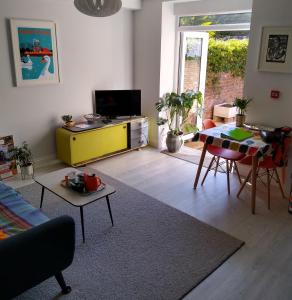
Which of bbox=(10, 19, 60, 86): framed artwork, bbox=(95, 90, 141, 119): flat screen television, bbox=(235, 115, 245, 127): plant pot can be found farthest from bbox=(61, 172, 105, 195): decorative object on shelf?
bbox=(95, 90, 141, 119): flat screen television

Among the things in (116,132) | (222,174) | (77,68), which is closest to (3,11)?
(77,68)

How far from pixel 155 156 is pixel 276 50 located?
2.22 m

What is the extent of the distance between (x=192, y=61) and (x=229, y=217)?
2.95 m

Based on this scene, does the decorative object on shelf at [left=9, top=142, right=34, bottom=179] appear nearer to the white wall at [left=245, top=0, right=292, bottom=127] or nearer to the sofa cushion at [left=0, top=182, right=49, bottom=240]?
the sofa cushion at [left=0, top=182, right=49, bottom=240]

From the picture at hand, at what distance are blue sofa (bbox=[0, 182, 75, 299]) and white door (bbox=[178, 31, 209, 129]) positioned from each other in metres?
3.59

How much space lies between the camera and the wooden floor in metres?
2.28

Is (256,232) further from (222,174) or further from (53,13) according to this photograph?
(53,13)

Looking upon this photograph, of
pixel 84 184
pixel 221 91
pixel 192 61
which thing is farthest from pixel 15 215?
pixel 221 91

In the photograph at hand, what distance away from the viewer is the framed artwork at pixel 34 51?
374 centimetres

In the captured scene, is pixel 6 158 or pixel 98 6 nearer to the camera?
pixel 98 6

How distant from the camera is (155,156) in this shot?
15.8 ft

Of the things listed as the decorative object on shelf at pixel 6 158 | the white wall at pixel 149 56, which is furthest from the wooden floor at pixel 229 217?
the decorative object on shelf at pixel 6 158

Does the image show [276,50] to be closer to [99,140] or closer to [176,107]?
[176,107]

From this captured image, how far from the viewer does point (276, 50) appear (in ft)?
11.5
